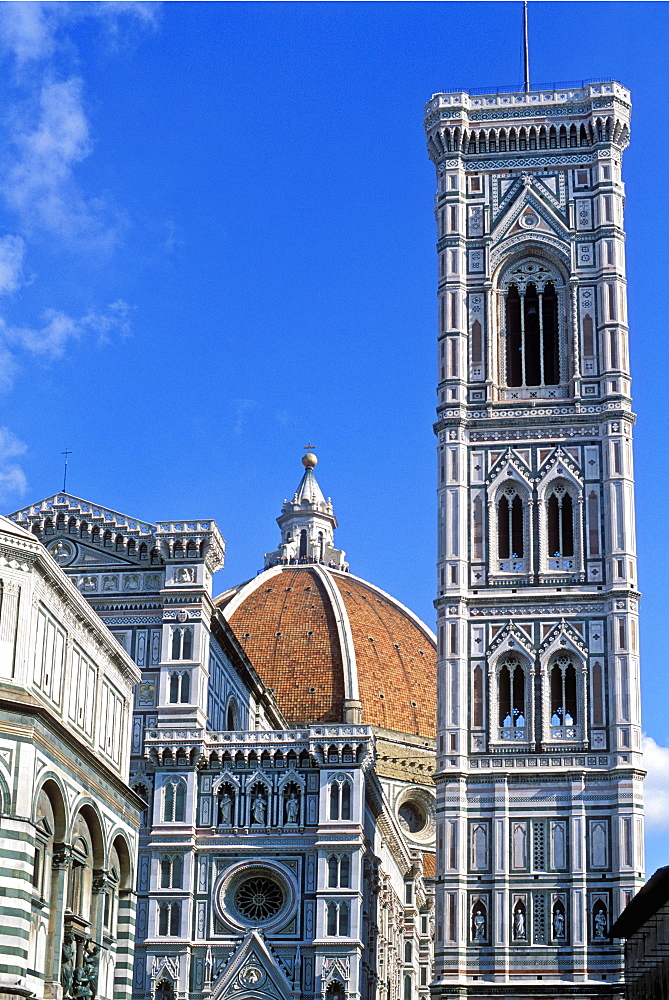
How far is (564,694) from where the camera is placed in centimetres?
5266

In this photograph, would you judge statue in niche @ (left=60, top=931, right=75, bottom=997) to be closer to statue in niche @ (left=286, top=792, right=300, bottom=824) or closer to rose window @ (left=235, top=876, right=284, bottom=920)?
rose window @ (left=235, top=876, right=284, bottom=920)

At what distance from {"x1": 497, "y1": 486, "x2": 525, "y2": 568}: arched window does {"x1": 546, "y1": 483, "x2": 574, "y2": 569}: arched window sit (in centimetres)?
85

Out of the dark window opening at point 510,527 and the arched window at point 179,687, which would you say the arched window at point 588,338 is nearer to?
the dark window opening at point 510,527

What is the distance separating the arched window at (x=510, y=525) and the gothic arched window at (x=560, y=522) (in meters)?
0.85

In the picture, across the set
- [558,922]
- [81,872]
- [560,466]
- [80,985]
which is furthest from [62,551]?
[80,985]

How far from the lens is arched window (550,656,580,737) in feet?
172

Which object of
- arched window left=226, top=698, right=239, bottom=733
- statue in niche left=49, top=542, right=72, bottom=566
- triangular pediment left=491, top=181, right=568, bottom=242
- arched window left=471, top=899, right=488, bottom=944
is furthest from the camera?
arched window left=226, top=698, right=239, bottom=733

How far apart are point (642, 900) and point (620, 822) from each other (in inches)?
479

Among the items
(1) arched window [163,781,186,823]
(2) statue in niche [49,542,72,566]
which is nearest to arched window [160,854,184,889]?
(1) arched window [163,781,186,823]

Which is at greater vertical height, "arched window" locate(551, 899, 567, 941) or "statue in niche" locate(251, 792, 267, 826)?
"statue in niche" locate(251, 792, 267, 826)

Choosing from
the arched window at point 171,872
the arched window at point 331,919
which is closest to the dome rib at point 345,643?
the arched window at point 171,872

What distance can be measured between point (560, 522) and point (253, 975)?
1615cm

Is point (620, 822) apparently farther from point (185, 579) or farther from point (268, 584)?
point (268, 584)

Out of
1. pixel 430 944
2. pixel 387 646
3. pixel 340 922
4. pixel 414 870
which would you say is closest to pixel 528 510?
pixel 340 922
